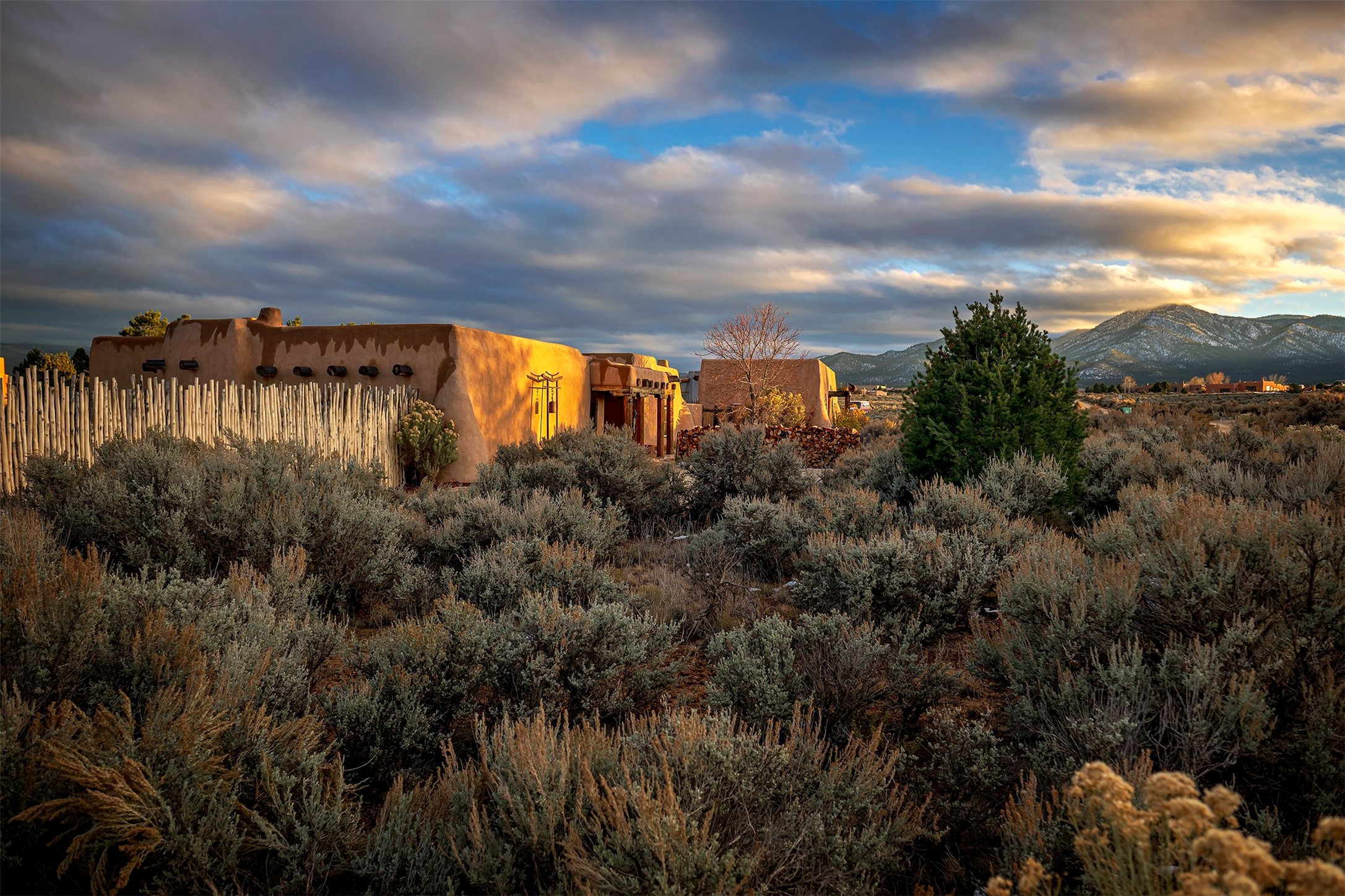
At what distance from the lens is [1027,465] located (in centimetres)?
713

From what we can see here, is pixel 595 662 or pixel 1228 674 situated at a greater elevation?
pixel 1228 674

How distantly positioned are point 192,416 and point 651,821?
966cm

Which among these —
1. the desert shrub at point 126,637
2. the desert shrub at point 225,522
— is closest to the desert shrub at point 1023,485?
the desert shrub at point 225,522

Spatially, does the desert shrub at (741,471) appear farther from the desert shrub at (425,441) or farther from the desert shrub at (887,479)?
the desert shrub at (425,441)

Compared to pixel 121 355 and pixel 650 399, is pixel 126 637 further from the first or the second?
pixel 650 399

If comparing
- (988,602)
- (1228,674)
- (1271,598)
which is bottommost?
(988,602)

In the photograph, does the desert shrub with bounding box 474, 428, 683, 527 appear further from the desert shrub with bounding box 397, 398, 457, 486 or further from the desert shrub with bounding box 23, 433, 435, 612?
the desert shrub with bounding box 397, 398, 457, 486

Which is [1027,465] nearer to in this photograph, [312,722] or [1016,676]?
[1016,676]

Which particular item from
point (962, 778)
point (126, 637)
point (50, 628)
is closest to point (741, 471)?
point (962, 778)

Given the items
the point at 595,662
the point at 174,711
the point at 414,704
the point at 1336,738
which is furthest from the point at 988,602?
the point at 174,711

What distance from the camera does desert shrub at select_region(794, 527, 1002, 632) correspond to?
15.8ft

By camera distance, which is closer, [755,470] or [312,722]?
[312,722]

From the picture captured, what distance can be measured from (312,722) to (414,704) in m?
0.64

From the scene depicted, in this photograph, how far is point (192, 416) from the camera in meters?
9.30
